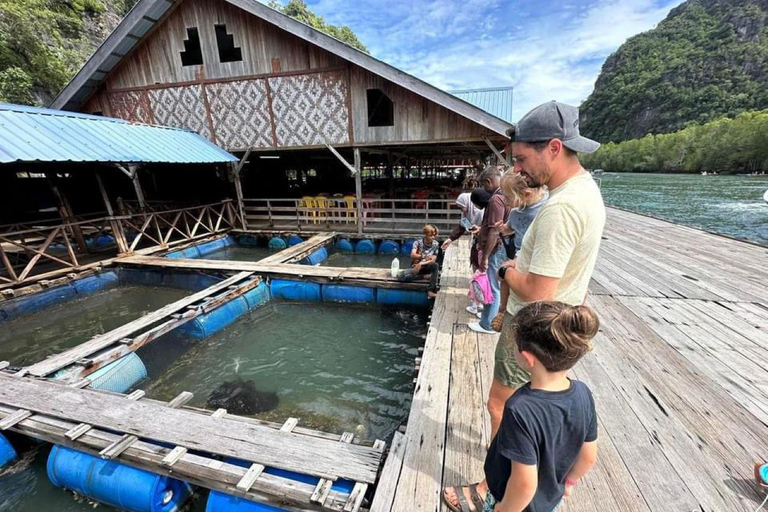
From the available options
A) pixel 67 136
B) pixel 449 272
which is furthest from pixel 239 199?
pixel 449 272

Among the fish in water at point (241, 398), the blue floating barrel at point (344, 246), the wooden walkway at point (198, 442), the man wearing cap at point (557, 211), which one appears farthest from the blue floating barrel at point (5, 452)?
the blue floating barrel at point (344, 246)

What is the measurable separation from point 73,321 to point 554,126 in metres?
8.16

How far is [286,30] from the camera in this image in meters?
8.39

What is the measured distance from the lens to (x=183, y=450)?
7.99ft

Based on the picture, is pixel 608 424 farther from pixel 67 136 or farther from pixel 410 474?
pixel 67 136

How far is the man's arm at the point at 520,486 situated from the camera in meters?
1.11

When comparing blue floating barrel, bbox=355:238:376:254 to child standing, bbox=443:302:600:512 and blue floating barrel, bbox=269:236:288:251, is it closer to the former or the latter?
blue floating barrel, bbox=269:236:288:251

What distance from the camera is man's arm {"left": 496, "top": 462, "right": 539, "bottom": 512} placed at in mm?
1106

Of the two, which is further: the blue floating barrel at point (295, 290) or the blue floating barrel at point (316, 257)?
the blue floating barrel at point (316, 257)

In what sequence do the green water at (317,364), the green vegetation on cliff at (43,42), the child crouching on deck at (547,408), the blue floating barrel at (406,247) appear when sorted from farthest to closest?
the green vegetation on cliff at (43,42), the blue floating barrel at (406,247), the green water at (317,364), the child crouching on deck at (547,408)

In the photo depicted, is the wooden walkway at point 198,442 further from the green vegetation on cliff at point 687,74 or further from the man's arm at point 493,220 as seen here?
the green vegetation on cliff at point 687,74

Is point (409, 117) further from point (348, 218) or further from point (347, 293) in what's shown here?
point (347, 293)

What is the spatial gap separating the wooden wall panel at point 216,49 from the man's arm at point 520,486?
33.2 ft

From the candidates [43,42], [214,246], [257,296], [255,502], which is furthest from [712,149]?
[43,42]
